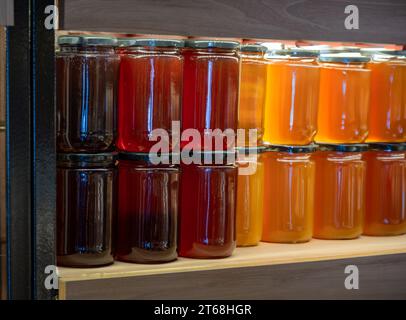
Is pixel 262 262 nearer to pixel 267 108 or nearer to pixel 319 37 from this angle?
pixel 267 108

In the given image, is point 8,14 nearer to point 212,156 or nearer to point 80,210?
point 80,210

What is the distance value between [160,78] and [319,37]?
0.38 m

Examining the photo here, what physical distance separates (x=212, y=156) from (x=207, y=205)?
0.11 m

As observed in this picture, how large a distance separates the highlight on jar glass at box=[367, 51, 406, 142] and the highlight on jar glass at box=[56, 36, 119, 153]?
71cm

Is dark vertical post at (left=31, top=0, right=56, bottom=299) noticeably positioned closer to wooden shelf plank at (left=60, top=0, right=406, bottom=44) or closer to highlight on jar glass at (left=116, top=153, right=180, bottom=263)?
wooden shelf plank at (left=60, top=0, right=406, bottom=44)

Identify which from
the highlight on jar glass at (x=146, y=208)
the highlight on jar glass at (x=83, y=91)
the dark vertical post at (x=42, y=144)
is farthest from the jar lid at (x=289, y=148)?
the dark vertical post at (x=42, y=144)

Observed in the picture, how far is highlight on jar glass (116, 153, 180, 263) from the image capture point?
156 cm

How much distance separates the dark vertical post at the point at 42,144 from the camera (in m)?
1.38

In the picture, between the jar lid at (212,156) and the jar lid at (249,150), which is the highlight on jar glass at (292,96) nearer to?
the jar lid at (249,150)

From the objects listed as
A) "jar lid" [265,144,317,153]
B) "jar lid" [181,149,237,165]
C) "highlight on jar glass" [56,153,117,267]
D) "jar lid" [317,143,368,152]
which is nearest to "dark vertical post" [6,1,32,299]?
"highlight on jar glass" [56,153,117,267]

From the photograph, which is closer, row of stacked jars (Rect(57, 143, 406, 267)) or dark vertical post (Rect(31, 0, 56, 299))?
dark vertical post (Rect(31, 0, 56, 299))

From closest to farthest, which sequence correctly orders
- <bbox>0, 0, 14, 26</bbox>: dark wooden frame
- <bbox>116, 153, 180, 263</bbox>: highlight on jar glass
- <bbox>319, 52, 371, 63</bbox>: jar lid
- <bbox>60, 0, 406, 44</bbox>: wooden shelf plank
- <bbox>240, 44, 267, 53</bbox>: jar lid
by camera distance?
1. <bbox>0, 0, 14, 26</bbox>: dark wooden frame
2. <bbox>60, 0, 406, 44</bbox>: wooden shelf plank
3. <bbox>116, 153, 180, 263</bbox>: highlight on jar glass
4. <bbox>240, 44, 267, 53</bbox>: jar lid
5. <bbox>319, 52, 371, 63</bbox>: jar lid
